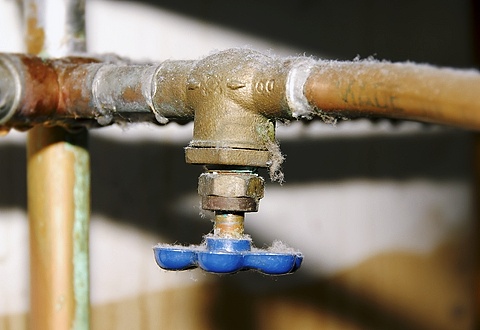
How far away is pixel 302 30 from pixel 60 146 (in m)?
0.55

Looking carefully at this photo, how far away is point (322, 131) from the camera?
1.08 metres

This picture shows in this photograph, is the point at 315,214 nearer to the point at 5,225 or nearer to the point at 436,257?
the point at 436,257

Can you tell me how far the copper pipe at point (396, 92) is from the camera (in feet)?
1.00

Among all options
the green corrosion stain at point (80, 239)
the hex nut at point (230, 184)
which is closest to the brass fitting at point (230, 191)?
the hex nut at point (230, 184)

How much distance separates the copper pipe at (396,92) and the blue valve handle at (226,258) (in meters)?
0.09

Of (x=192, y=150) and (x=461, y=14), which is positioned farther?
(x=461, y=14)

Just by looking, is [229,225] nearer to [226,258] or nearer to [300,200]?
[226,258]

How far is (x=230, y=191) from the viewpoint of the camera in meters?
0.43

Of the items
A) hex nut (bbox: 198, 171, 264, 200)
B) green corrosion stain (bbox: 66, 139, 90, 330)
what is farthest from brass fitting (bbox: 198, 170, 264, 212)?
green corrosion stain (bbox: 66, 139, 90, 330)

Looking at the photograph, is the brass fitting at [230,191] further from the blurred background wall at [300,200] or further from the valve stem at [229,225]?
the blurred background wall at [300,200]

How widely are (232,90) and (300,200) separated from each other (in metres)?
0.63

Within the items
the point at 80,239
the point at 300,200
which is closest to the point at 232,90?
the point at 80,239

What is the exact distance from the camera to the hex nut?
433 millimetres

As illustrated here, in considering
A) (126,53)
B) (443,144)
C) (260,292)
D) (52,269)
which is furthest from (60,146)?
(443,144)
